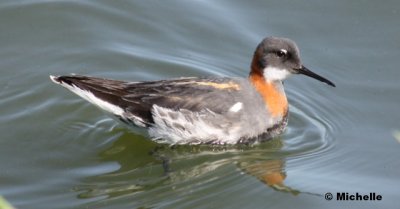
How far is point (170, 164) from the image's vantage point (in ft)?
27.6

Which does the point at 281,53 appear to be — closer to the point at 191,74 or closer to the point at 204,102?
the point at 204,102

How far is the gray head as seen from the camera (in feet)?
29.2

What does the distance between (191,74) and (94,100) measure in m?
1.88

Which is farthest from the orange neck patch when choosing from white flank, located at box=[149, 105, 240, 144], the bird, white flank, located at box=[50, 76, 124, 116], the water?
white flank, located at box=[50, 76, 124, 116]

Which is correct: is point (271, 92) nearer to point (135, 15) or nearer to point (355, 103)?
point (355, 103)

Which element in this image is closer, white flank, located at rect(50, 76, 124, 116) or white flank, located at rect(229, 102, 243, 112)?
white flank, located at rect(50, 76, 124, 116)

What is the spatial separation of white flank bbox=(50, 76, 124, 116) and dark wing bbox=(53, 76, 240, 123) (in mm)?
28

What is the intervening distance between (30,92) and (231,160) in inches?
101

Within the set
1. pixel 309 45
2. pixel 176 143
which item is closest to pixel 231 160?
pixel 176 143

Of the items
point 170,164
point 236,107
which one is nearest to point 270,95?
point 236,107

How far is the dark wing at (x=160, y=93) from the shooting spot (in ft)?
27.9

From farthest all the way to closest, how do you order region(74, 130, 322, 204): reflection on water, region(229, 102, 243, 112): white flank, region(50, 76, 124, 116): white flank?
1. region(229, 102, 243, 112): white flank
2. region(50, 76, 124, 116): white flank
3. region(74, 130, 322, 204): reflection on water

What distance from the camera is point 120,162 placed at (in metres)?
8.42

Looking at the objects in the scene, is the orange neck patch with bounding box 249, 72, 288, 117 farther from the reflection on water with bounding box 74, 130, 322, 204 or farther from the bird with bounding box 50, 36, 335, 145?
the reflection on water with bounding box 74, 130, 322, 204
